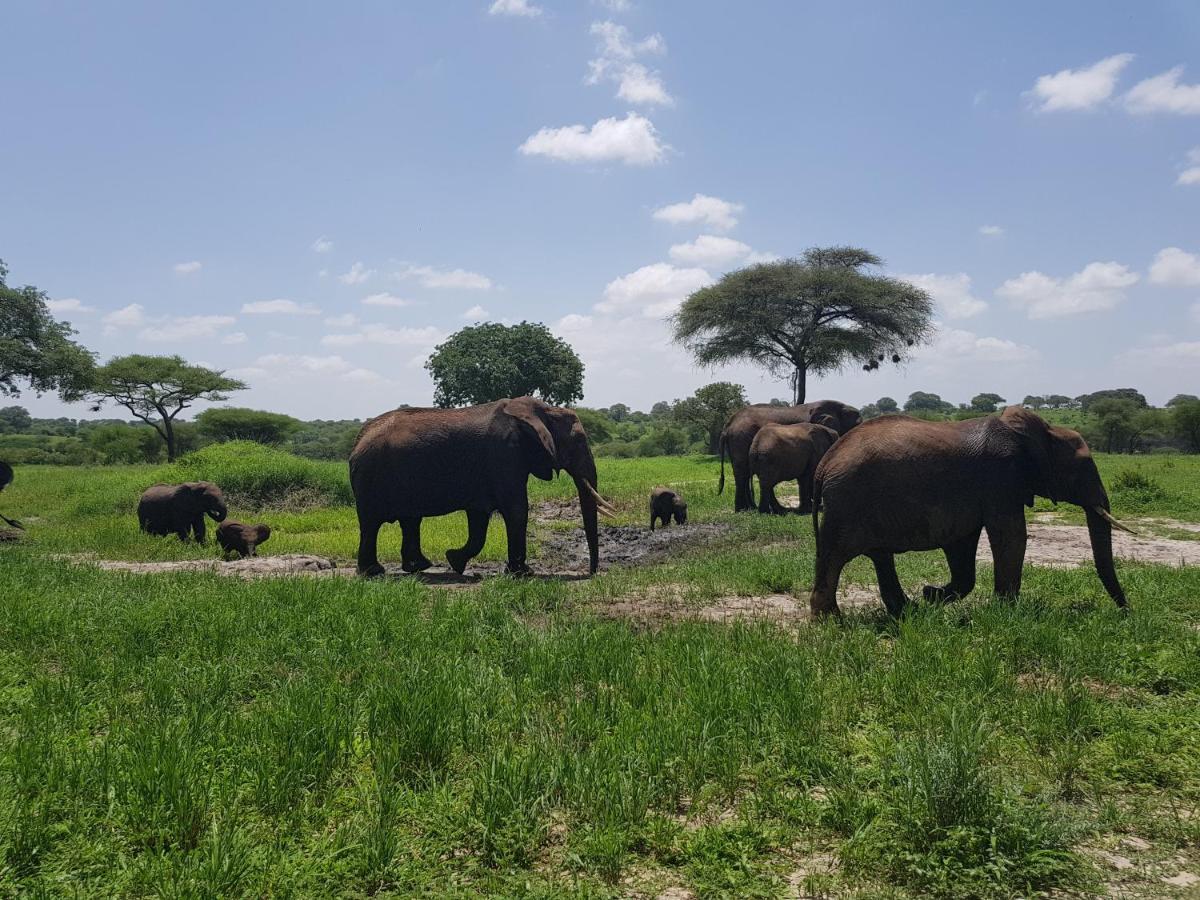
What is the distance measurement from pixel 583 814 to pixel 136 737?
2.30m

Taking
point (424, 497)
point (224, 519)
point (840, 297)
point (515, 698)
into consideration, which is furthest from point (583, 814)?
point (840, 297)

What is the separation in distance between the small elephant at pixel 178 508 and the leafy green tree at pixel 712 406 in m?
34.4

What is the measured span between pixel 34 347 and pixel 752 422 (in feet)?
96.7

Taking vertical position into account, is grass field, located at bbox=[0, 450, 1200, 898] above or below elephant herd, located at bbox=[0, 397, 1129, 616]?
below

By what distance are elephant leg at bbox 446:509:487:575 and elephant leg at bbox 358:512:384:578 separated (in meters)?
1.04

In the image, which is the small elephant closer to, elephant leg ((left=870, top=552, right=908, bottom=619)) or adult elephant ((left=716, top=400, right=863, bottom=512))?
adult elephant ((left=716, top=400, right=863, bottom=512))

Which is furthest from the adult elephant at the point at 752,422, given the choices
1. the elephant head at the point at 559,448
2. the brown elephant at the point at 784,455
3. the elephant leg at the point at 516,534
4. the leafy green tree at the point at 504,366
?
the leafy green tree at the point at 504,366

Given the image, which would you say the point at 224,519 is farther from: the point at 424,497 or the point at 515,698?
the point at 515,698

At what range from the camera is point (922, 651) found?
16.9 feet

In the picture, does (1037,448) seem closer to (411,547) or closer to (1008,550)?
(1008,550)

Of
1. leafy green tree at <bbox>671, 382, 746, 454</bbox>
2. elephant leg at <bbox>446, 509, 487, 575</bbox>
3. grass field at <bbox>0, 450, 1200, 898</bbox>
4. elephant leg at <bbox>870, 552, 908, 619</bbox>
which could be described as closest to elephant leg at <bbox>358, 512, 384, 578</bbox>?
elephant leg at <bbox>446, 509, 487, 575</bbox>

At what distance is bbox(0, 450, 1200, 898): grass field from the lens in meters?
2.90

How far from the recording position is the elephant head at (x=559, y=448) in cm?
1051

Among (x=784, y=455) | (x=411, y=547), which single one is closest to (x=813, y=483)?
(x=411, y=547)
